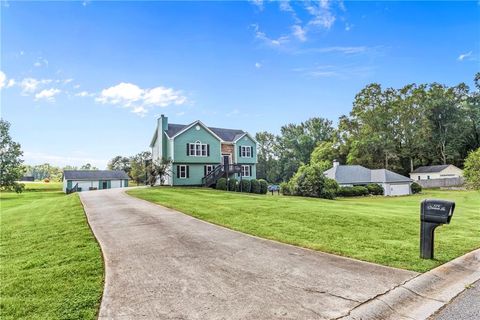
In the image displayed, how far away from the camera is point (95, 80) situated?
62.8ft

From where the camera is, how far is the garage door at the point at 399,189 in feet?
136

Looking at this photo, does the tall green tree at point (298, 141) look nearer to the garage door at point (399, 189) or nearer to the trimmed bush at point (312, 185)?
the garage door at point (399, 189)

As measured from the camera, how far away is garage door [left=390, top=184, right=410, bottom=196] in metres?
41.3

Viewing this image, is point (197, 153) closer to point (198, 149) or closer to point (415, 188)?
point (198, 149)

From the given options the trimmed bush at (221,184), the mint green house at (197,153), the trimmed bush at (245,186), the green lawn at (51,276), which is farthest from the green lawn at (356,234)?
the mint green house at (197,153)

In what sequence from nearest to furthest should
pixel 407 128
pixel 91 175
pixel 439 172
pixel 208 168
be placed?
pixel 208 168, pixel 91 175, pixel 439 172, pixel 407 128

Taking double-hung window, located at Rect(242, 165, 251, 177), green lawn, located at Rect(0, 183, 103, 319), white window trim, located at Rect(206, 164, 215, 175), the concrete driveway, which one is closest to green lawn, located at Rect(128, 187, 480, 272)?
the concrete driveway

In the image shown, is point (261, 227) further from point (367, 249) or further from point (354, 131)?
point (354, 131)

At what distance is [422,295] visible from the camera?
3.61 m

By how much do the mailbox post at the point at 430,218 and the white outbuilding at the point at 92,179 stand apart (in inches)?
2016

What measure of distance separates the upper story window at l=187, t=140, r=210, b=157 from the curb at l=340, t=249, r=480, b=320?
27677 millimetres

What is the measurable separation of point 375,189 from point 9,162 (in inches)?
2022

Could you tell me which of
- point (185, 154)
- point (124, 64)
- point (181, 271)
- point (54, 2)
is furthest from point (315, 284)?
point (185, 154)

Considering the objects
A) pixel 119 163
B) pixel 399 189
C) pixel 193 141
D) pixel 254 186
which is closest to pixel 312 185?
pixel 254 186
